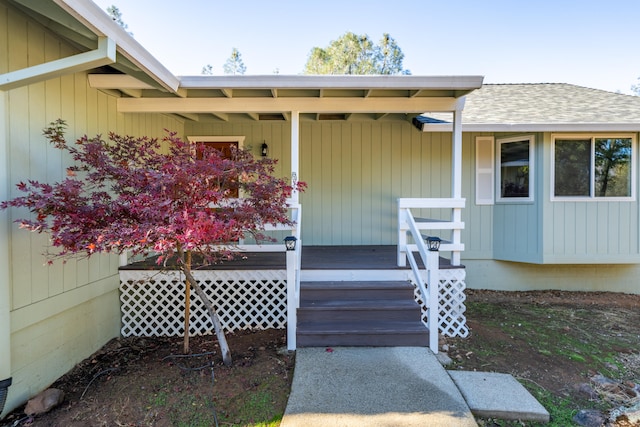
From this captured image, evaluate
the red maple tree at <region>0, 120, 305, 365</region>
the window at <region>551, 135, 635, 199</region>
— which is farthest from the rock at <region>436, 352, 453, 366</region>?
the window at <region>551, 135, 635, 199</region>

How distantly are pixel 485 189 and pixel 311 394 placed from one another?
18.0 ft

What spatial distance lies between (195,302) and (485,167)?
575 centimetres

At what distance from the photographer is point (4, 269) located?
2709 millimetres

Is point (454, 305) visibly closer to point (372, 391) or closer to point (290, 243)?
point (372, 391)

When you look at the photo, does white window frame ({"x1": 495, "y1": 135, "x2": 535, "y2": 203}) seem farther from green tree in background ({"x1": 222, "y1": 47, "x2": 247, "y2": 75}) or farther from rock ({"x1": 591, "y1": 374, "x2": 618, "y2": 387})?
green tree in background ({"x1": 222, "y1": 47, "x2": 247, "y2": 75})

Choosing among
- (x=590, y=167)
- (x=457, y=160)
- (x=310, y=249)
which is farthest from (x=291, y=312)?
(x=590, y=167)

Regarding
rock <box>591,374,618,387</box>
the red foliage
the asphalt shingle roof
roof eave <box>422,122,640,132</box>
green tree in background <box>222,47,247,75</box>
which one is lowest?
rock <box>591,374,618,387</box>

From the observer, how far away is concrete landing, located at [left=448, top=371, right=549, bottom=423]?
8.58 feet

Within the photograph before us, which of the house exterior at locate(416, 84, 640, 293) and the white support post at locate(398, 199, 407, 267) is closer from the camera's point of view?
the white support post at locate(398, 199, 407, 267)

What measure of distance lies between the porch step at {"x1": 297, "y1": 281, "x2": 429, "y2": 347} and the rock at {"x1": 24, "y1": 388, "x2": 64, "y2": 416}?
2177mm

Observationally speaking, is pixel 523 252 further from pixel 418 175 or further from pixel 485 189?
pixel 418 175

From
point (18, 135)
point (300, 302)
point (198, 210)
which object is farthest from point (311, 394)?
point (18, 135)

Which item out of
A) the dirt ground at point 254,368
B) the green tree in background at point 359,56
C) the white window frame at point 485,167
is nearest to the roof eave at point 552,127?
the white window frame at point 485,167

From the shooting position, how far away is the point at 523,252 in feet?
20.5
